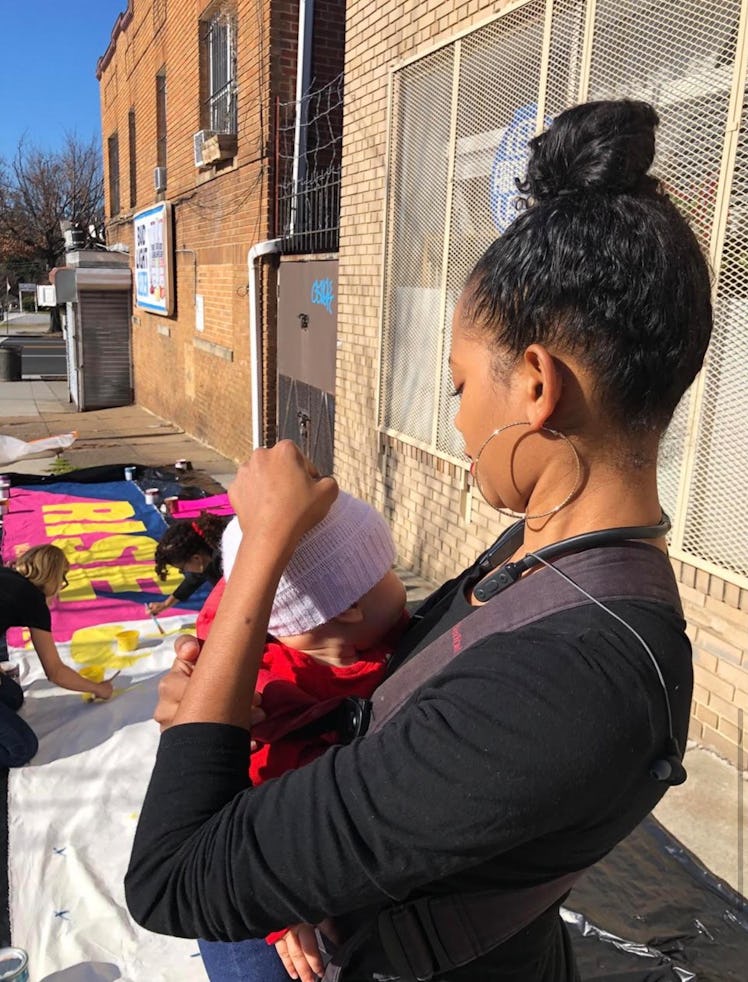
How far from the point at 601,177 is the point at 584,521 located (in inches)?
16.7

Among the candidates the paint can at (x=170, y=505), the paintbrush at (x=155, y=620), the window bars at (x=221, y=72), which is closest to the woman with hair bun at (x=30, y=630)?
the paintbrush at (x=155, y=620)

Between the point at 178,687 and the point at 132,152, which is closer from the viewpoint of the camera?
the point at 178,687

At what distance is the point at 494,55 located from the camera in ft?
14.9

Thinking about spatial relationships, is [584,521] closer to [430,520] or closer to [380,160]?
[430,520]

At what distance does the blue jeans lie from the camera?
4.81ft

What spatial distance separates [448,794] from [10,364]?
23804mm

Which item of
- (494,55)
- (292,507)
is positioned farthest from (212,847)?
(494,55)

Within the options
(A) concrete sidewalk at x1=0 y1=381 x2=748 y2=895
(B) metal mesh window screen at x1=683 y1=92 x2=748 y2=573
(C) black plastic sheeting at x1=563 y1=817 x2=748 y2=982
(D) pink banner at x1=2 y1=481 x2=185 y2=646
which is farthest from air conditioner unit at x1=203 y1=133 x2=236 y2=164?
(C) black plastic sheeting at x1=563 y1=817 x2=748 y2=982

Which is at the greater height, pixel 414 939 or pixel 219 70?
pixel 219 70

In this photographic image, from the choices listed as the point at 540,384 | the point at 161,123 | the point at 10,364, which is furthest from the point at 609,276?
the point at 10,364

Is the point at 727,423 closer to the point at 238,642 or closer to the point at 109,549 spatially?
the point at 238,642

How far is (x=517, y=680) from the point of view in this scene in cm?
79

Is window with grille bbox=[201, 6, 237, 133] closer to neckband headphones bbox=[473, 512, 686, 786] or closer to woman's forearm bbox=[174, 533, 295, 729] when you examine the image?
neckband headphones bbox=[473, 512, 686, 786]

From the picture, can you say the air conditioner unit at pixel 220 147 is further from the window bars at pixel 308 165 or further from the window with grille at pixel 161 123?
the window with grille at pixel 161 123
